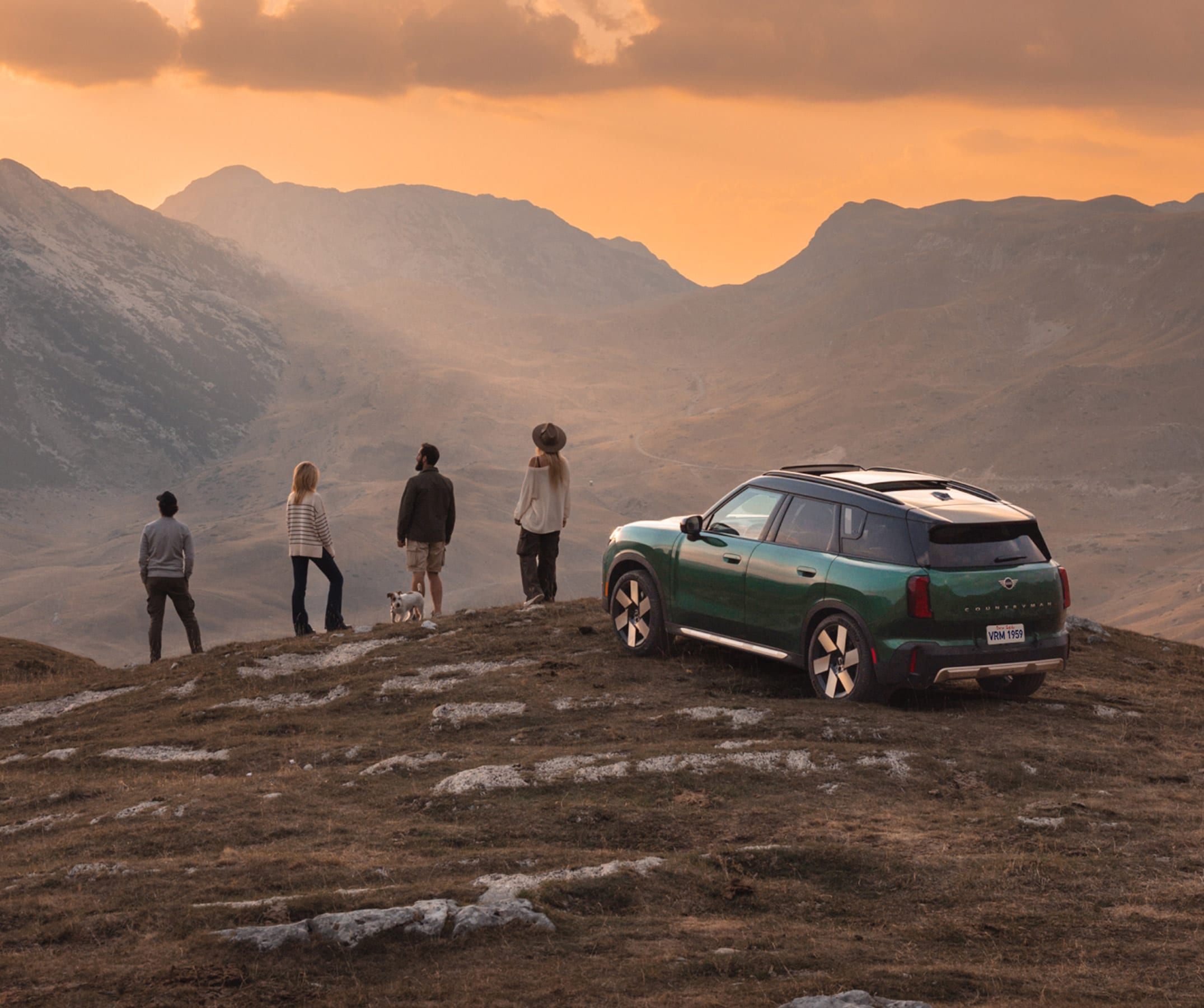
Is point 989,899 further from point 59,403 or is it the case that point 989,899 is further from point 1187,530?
point 59,403

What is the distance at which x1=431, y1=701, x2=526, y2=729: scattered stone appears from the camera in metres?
11.0

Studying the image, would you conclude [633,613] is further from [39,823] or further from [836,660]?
[39,823]

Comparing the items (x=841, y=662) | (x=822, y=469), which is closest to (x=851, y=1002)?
(x=841, y=662)

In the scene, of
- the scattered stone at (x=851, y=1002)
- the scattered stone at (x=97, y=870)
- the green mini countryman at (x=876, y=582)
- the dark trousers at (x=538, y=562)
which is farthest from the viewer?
the dark trousers at (x=538, y=562)

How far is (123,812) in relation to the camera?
864 centimetres

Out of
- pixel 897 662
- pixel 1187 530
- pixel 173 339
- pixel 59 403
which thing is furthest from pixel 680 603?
pixel 173 339

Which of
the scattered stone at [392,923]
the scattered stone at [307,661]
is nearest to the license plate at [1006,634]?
the scattered stone at [392,923]

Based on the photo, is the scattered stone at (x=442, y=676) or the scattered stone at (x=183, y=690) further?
the scattered stone at (x=183, y=690)

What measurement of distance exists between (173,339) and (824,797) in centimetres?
19260

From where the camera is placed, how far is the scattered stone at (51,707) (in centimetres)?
1369

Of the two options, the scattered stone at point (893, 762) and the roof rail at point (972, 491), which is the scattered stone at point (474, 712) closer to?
the scattered stone at point (893, 762)

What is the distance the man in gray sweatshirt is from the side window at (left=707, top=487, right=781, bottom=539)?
7164 millimetres

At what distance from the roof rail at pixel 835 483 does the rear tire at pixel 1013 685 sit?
83.9 inches

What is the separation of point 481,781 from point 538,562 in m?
8.76
